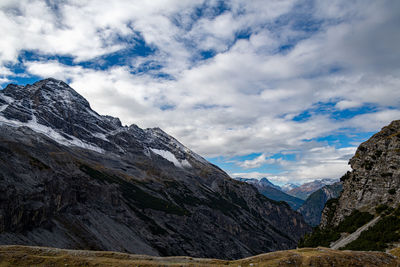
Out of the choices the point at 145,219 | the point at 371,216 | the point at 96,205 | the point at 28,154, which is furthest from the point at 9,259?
the point at 145,219

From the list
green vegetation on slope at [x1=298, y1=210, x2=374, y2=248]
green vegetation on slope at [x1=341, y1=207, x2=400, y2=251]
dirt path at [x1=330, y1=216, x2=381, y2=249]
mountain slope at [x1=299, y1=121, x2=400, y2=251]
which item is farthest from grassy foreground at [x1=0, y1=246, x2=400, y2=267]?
green vegetation on slope at [x1=298, y1=210, x2=374, y2=248]

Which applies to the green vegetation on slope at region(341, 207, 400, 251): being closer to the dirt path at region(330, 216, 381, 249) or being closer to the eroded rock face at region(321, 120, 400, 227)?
the dirt path at region(330, 216, 381, 249)

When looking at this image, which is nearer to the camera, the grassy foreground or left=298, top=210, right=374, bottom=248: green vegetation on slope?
the grassy foreground

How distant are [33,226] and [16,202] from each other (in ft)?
33.7

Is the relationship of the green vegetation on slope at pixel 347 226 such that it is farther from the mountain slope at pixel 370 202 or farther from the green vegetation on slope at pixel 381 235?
the green vegetation on slope at pixel 381 235

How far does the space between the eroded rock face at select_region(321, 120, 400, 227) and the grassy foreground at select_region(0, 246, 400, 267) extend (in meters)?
30.5

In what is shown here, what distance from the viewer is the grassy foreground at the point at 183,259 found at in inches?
1393

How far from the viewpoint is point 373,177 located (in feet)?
236

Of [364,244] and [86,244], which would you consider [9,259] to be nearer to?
[364,244]

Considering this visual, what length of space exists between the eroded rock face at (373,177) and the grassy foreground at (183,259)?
3048 cm

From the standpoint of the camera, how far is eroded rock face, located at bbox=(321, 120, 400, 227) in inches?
2549

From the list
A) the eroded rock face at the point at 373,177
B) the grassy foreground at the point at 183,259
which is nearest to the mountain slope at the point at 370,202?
the eroded rock face at the point at 373,177

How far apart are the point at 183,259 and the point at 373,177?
194ft

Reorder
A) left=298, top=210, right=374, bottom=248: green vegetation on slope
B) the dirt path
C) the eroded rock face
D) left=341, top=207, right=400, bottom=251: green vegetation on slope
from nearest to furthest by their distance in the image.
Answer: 1. left=341, top=207, right=400, bottom=251: green vegetation on slope
2. the dirt path
3. left=298, top=210, right=374, bottom=248: green vegetation on slope
4. the eroded rock face
